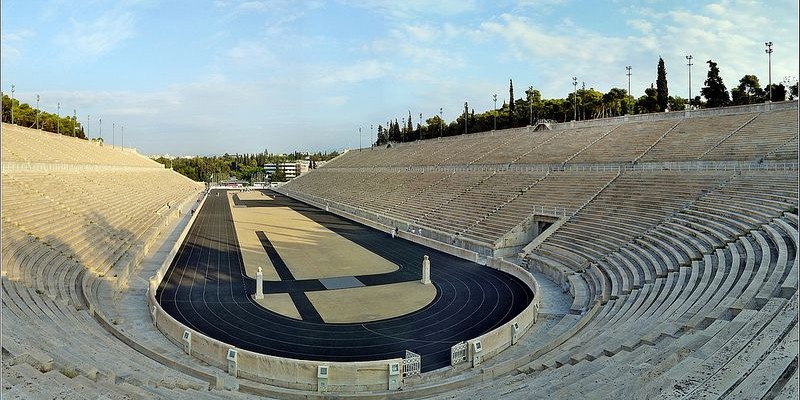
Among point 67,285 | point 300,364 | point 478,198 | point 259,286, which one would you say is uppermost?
point 478,198

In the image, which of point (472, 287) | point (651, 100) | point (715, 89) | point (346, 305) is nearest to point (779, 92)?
point (715, 89)

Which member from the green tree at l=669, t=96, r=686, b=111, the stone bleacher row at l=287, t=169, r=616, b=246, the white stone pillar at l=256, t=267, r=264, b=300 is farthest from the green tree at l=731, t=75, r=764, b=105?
the white stone pillar at l=256, t=267, r=264, b=300

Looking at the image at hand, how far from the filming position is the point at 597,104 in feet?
235

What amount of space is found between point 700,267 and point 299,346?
1191 centimetres

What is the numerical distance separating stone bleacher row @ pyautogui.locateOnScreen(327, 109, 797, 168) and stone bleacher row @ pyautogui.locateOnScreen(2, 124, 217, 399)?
28.2m

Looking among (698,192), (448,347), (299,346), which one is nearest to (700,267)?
(448,347)

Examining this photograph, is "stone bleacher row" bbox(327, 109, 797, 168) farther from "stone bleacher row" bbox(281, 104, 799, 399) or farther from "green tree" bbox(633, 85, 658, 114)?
"green tree" bbox(633, 85, 658, 114)

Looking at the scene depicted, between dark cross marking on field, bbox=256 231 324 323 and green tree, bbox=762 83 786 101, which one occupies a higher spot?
green tree, bbox=762 83 786 101

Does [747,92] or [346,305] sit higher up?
[747,92]

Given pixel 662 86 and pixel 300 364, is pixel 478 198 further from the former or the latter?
pixel 662 86

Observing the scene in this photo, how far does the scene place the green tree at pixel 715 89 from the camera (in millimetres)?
51281

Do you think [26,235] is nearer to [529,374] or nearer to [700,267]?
[529,374]

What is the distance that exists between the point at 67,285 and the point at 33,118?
287ft

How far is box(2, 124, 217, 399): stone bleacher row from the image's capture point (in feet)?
24.6
